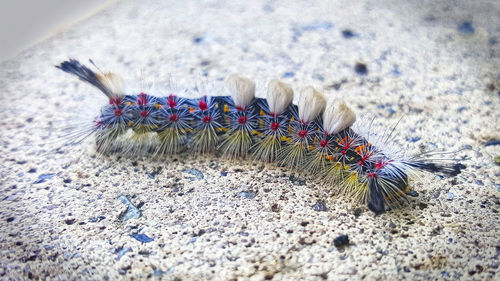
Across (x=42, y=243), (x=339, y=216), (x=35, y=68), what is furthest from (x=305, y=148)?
(x=35, y=68)

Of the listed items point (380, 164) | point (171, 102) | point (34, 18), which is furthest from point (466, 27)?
point (34, 18)

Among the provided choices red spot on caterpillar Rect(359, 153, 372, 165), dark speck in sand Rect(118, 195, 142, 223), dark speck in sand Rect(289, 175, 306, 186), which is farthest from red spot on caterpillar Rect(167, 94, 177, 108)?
red spot on caterpillar Rect(359, 153, 372, 165)

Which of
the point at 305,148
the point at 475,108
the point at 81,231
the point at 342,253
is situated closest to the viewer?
the point at 342,253

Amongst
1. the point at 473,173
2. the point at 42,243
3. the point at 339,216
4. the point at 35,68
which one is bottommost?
the point at 42,243

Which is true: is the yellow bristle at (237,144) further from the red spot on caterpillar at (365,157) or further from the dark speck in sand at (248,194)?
the red spot on caterpillar at (365,157)

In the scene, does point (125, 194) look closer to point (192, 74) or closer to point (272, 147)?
point (272, 147)

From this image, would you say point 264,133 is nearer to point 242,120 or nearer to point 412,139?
point 242,120

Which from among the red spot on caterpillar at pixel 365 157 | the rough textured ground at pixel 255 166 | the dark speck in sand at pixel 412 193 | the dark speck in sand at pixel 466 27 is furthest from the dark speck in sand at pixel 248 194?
the dark speck in sand at pixel 466 27
